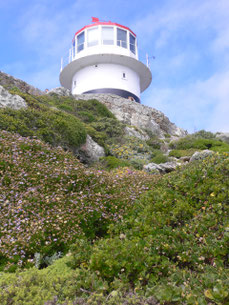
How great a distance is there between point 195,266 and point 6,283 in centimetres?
239

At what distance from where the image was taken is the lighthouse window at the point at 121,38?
29.8 meters

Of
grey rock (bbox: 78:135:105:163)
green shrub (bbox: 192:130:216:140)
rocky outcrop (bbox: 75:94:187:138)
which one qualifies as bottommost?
grey rock (bbox: 78:135:105:163)

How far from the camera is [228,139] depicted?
70.0 feet

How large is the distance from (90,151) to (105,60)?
18.5 m

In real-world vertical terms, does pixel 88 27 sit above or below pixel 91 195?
A: above

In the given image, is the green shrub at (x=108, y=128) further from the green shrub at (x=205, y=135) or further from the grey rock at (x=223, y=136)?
the grey rock at (x=223, y=136)

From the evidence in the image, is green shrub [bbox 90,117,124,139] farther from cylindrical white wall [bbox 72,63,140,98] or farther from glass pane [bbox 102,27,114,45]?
glass pane [bbox 102,27,114,45]

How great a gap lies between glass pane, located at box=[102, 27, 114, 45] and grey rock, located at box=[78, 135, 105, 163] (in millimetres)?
18294

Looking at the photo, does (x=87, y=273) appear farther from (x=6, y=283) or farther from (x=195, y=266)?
(x=195, y=266)

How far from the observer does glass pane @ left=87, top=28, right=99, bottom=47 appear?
2958 centimetres

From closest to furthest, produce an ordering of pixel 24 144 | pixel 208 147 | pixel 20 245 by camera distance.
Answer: pixel 20 245, pixel 24 144, pixel 208 147

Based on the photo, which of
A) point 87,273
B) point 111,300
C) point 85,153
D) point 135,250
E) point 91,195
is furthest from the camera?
point 85,153

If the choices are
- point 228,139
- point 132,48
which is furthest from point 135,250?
point 132,48

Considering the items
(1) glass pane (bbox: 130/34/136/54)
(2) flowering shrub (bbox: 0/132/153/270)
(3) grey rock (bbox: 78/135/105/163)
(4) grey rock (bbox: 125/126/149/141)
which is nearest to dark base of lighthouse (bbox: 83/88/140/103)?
(1) glass pane (bbox: 130/34/136/54)
